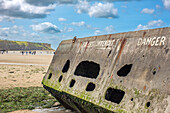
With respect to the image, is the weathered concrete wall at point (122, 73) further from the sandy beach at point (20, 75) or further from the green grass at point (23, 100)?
the sandy beach at point (20, 75)

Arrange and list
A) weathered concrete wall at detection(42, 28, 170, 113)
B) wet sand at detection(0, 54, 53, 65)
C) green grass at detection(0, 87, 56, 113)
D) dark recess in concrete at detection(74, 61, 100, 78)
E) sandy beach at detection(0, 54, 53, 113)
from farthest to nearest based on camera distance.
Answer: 1. wet sand at detection(0, 54, 53, 65)
2. sandy beach at detection(0, 54, 53, 113)
3. green grass at detection(0, 87, 56, 113)
4. dark recess in concrete at detection(74, 61, 100, 78)
5. weathered concrete wall at detection(42, 28, 170, 113)

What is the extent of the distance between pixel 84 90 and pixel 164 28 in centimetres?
214

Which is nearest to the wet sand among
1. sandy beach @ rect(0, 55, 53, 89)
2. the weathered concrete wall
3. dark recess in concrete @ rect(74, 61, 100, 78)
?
sandy beach @ rect(0, 55, 53, 89)

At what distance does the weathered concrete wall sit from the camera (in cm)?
330

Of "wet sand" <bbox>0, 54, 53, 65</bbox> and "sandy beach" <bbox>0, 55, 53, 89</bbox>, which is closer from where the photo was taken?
"sandy beach" <bbox>0, 55, 53, 89</bbox>

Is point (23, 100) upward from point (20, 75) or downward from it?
downward

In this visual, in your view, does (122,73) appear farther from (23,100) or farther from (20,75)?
(20,75)

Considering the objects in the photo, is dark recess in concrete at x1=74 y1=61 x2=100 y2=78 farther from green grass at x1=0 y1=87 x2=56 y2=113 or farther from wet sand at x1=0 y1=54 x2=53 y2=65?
wet sand at x1=0 y1=54 x2=53 y2=65

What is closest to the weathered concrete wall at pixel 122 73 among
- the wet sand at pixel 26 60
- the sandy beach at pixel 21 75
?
the sandy beach at pixel 21 75

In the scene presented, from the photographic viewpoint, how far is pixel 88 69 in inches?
239

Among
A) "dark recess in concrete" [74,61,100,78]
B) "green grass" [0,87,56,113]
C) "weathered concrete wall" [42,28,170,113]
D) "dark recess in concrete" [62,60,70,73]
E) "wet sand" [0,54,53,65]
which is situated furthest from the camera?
"wet sand" [0,54,53,65]

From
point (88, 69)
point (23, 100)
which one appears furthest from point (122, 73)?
point (23, 100)

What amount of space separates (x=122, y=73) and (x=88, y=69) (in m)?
1.66

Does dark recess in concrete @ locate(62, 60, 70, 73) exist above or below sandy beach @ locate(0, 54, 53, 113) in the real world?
above
